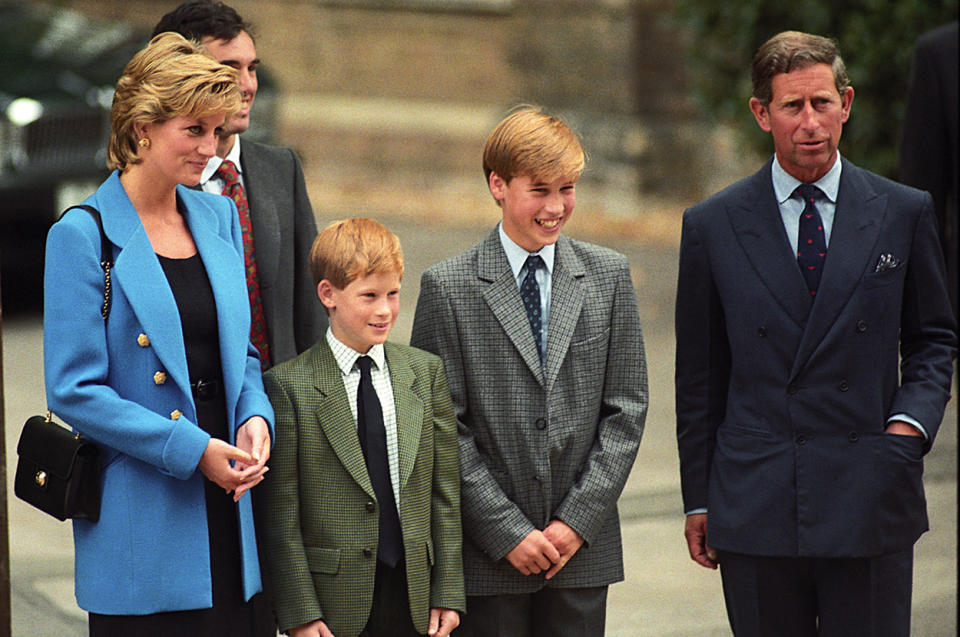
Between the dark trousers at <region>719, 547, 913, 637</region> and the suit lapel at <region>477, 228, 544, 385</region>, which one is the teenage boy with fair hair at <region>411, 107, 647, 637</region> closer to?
the suit lapel at <region>477, 228, 544, 385</region>

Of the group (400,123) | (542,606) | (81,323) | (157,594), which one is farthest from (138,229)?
(400,123)

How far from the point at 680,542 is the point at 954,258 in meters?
1.57

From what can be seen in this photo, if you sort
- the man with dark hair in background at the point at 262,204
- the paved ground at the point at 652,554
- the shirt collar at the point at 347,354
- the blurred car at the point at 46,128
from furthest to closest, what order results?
1. the blurred car at the point at 46,128
2. the paved ground at the point at 652,554
3. the man with dark hair in background at the point at 262,204
4. the shirt collar at the point at 347,354

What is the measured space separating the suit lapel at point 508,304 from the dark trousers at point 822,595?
2.21 feet

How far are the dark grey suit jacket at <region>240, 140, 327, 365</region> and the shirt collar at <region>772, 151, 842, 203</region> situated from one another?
132 cm

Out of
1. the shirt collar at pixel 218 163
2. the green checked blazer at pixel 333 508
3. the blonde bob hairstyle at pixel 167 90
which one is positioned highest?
the blonde bob hairstyle at pixel 167 90

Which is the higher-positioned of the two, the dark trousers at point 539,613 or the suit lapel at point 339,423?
the suit lapel at point 339,423

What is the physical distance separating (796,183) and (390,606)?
1.39m

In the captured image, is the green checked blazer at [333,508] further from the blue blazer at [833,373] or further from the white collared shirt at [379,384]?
the blue blazer at [833,373]

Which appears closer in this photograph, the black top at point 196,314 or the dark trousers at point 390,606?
the black top at point 196,314

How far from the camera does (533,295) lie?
3609 mm

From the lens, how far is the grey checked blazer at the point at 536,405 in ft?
11.6

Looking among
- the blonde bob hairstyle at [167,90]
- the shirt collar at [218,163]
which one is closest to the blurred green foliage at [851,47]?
the shirt collar at [218,163]

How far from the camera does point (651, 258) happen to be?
12.1m
